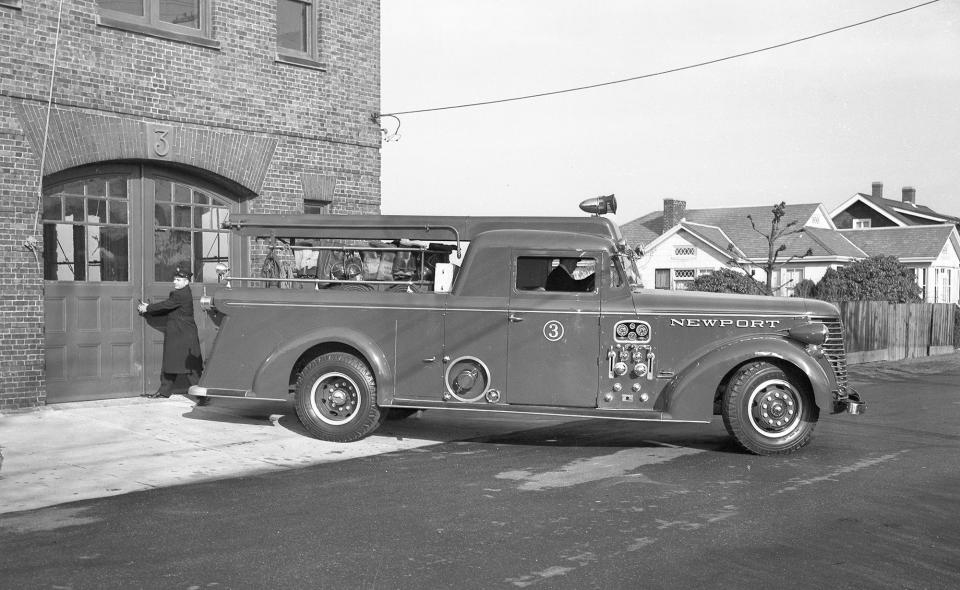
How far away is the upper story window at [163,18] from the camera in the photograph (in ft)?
40.7

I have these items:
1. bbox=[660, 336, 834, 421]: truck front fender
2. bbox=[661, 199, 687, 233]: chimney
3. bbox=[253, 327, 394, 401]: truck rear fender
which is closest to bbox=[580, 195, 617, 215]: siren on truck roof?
bbox=[660, 336, 834, 421]: truck front fender

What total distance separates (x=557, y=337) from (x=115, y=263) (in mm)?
6475

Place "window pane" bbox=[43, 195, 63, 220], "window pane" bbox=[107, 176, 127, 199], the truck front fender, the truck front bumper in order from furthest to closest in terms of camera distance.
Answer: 1. "window pane" bbox=[107, 176, 127, 199]
2. "window pane" bbox=[43, 195, 63, 220]
3. the truck front bumper
4. the truck front fender

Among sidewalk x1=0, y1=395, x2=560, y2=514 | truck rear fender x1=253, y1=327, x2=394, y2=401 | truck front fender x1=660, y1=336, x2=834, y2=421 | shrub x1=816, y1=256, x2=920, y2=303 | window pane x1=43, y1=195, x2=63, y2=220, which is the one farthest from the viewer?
shrub x1=816, y1=256, x2=920, y2=303

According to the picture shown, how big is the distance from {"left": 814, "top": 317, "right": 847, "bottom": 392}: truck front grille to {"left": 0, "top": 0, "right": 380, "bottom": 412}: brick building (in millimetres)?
7999

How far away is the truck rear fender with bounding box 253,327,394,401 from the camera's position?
32.0ft

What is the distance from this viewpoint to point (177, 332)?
12680 millimetres

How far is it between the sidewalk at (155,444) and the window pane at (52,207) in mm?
2348

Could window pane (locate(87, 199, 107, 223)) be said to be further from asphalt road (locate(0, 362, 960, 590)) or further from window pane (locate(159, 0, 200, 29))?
asphalt road (locate(0, 362, 960, 590))

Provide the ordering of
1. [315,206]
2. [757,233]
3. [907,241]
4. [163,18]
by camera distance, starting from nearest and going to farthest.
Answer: [163,18], [315,206], [757,233], [907,241]

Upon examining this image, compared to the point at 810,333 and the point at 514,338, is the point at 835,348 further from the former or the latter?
the point at 514,338

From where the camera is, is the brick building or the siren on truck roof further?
the brick building

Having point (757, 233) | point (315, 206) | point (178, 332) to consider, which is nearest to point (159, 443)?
point (178, 332)

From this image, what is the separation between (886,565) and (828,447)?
4239 millimetres
